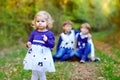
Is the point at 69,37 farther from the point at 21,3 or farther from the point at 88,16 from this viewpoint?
the point at 88,16

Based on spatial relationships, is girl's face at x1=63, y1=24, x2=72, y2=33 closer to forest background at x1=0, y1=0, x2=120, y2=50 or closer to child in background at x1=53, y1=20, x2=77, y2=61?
child in background at x1=53, y1=20, x2=77, y2=61

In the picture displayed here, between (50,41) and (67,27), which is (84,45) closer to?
(67,27)

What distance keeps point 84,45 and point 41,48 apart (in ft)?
12.6

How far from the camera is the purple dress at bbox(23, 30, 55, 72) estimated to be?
6.65 meters

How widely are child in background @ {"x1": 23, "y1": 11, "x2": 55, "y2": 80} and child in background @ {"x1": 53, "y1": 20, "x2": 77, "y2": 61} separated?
3.45 meters

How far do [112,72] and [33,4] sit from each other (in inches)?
445

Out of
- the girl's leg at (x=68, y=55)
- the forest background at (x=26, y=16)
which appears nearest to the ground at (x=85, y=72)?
the girl's leg at (x=68, y=55)

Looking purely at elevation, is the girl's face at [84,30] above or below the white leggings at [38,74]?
above

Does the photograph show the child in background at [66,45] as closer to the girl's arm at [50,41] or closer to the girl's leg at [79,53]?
the girl's leg at [79,53]

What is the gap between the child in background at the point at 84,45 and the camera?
406 inches

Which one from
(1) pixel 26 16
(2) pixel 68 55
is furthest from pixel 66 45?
(1) pixel 26 16

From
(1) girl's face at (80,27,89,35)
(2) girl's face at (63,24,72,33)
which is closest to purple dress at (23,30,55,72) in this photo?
(2) girl's face at (63,24,72,33)

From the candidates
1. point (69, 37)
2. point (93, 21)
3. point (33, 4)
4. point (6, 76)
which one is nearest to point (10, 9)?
point (33, 4)

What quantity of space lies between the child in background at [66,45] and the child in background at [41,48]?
3445 mm
